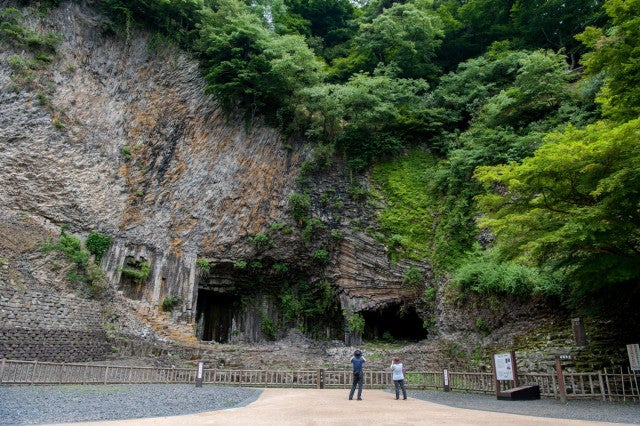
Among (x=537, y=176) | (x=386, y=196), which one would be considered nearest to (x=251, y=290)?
(x=386, y=196)

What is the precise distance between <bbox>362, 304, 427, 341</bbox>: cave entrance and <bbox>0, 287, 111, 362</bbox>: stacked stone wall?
11.7 metres

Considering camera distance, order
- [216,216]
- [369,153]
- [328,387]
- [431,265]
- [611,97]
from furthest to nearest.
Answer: [369,153], [216,216], [431,265], [328,387], [611,97]

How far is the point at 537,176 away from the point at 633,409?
4.56 meters

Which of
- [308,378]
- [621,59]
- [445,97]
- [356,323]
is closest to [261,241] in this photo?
[356,323]

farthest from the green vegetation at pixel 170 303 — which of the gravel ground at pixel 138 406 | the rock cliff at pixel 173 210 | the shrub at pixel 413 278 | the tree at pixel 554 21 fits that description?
the tree at pixel 554 21

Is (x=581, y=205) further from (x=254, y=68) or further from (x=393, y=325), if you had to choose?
(x=254, y=68)

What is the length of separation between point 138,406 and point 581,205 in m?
9.54

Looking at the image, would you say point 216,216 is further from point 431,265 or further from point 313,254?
point 431,265

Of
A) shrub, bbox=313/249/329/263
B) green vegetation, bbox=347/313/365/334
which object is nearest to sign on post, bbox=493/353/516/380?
green vegetation, bbox=347/313/365/334

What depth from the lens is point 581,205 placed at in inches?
338

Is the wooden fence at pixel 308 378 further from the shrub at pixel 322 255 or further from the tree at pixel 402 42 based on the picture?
the tree at pixel 402 42

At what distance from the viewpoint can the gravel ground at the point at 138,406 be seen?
19.6 ft

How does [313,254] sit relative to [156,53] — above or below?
below

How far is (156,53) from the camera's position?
2295 centimetres
